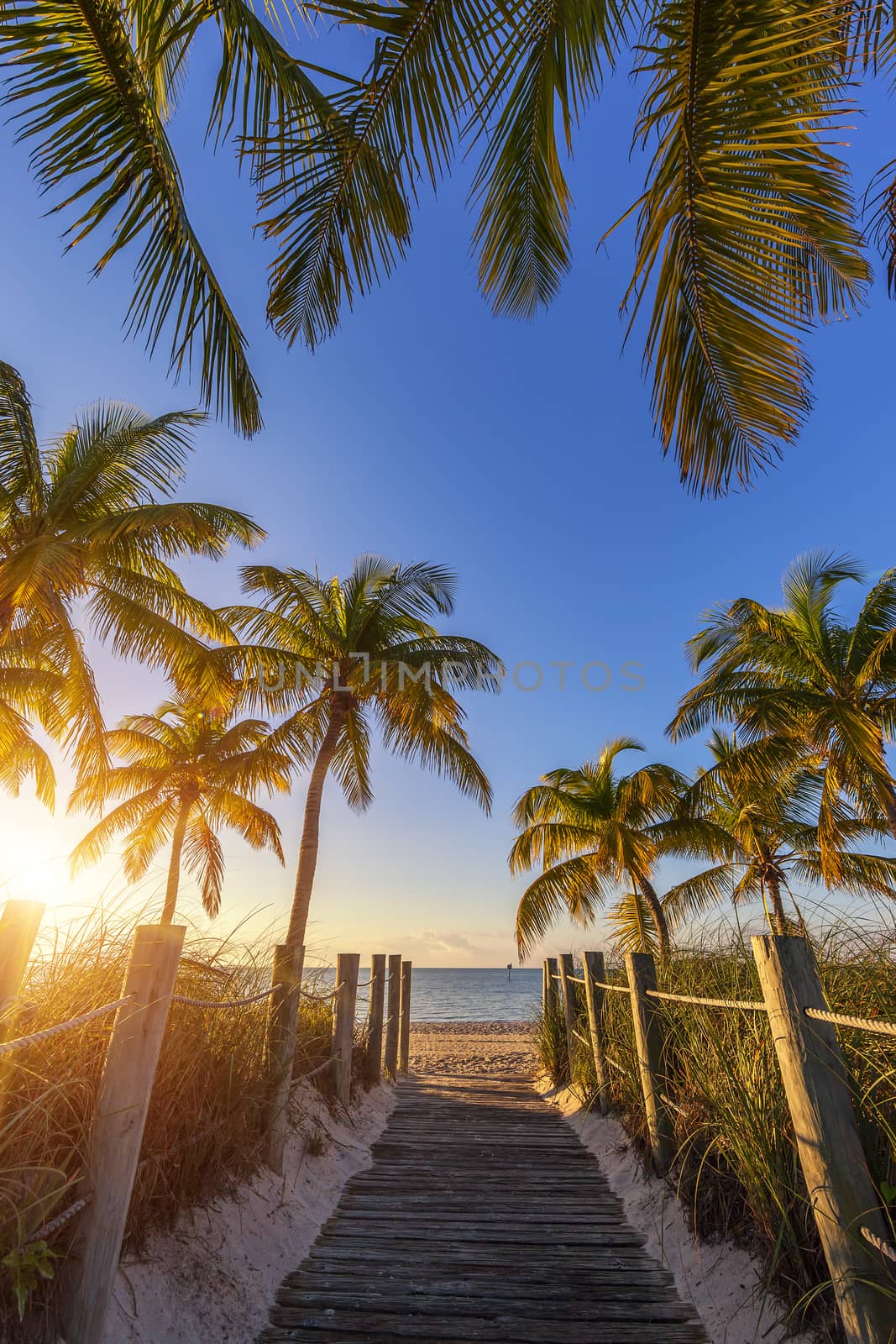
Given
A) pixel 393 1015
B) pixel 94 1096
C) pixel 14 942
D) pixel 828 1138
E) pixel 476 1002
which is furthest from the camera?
pixel 476 1002

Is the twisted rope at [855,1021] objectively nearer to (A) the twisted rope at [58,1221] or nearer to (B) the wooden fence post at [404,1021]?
(A) the twisted rope at [58,1221]

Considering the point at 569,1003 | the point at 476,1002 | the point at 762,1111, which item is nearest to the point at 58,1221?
the point at 762,1111

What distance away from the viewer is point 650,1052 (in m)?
4.50

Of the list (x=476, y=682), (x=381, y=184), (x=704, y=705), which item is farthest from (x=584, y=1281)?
(x=704, y=705)

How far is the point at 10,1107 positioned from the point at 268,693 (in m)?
8.23

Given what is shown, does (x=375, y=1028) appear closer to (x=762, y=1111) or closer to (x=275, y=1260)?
(x=275, y=1260)

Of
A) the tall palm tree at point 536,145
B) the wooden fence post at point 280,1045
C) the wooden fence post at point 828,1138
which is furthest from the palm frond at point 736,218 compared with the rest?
the wooden fence post at point 280,1045

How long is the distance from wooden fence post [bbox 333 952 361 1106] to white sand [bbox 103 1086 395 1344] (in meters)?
1.60

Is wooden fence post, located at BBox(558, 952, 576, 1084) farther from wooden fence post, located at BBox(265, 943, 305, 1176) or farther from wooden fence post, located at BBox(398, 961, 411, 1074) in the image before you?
wooden fence post, located at BBox(265, 943, 305, 1176)

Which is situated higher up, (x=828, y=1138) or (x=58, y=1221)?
(x=828, y=1138)

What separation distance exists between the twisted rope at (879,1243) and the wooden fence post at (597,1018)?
4231mm

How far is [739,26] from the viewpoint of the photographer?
248cm

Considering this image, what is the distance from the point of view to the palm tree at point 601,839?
44.1 ft

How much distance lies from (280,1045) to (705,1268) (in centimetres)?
270
